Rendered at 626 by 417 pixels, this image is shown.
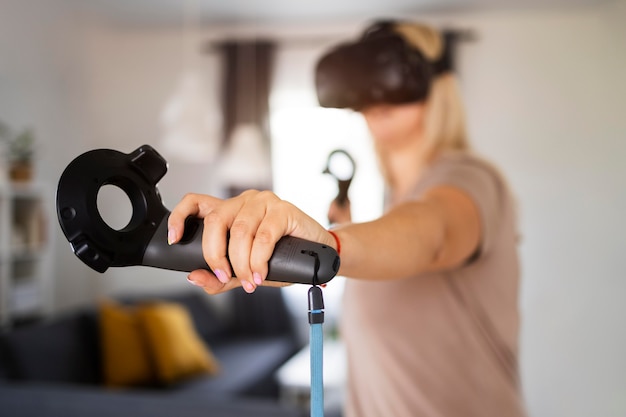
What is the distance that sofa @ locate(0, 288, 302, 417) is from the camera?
1.53 m

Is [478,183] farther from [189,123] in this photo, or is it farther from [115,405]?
[189,123]

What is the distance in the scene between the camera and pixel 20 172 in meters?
2.72

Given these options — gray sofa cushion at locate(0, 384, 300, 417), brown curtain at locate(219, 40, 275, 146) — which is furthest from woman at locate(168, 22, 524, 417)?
brown curtain at locate(219, 40, 275, 146)

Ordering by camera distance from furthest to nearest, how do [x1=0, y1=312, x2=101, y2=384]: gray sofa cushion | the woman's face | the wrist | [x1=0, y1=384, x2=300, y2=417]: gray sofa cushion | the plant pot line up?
the plant pot < [x1=0, y1=312, x2=101, y2=384]: gray sofa cushion < [x1=0, y1=384, x2=300, y2=417]: gray sofa cushion < the woman's face < the wrist

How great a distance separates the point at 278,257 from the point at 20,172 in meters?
2.77

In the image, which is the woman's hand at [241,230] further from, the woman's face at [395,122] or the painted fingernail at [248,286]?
the woman's face at [395,122]

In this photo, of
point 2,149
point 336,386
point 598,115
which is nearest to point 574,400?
point 598,115

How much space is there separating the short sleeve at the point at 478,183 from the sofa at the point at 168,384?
930 millimetres

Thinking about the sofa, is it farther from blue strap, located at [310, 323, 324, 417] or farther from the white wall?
blue strap, located at [310, 323, 324, 417]

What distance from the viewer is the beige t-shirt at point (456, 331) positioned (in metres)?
0.67

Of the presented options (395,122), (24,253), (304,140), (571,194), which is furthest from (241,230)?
(304,140)

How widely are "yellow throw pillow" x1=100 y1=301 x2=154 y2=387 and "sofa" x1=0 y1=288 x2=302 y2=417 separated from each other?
0.13ft

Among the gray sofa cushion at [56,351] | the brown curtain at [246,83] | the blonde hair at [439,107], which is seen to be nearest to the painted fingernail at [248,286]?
the blonde hair at [439,107]

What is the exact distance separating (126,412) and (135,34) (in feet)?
8.81
